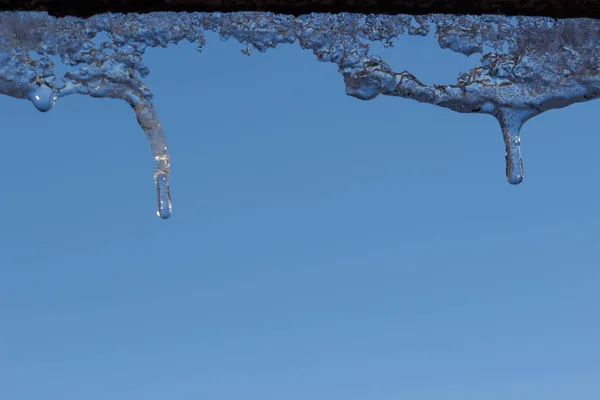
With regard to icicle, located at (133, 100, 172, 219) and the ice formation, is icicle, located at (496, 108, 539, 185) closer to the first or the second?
the ice formation

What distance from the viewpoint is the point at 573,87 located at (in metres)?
1.80

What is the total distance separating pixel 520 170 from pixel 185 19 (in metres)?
0.97

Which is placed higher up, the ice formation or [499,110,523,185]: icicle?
the ice formation

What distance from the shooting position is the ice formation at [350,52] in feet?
5.52

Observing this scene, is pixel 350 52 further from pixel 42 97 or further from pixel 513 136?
pixel 42 97

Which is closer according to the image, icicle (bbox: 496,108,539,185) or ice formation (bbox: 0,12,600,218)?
ice formation (bbox: 0,12,600,218)

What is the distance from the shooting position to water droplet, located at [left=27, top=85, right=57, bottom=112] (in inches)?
67.9

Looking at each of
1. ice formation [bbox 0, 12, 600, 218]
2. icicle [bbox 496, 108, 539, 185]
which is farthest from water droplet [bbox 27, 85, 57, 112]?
icicle [bbox 496, 108, 539, 185]

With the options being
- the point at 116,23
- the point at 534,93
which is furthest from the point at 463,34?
the point at 116,23

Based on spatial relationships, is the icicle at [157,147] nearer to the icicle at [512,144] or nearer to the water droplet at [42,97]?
the water droplet at [42,97]

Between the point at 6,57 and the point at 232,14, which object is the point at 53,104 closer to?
the point at 6,57

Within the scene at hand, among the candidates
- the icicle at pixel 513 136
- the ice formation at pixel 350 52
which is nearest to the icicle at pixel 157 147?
the ice formation at pixel 350 52

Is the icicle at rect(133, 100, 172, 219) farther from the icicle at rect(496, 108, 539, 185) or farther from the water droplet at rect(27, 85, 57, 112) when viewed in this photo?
the icicle at rect(496, 108, 539, 185)

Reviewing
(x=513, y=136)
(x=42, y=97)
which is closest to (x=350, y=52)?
(x=513, y=136)
